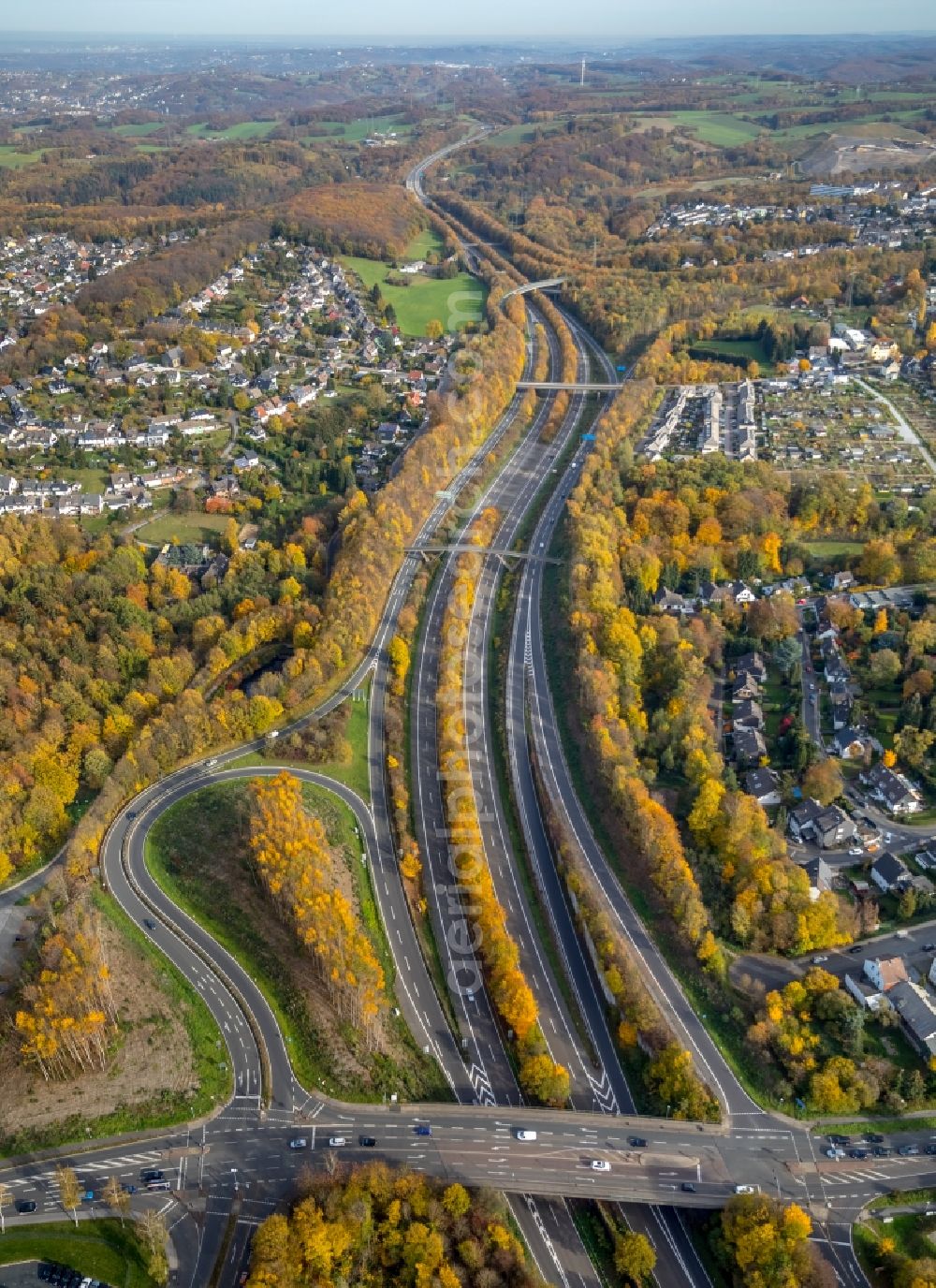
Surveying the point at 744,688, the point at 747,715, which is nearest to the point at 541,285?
the point at 744,688

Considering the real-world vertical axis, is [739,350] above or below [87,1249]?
above

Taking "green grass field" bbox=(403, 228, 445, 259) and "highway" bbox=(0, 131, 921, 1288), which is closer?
"highway" bbox=(0, 131, 921, 1288)

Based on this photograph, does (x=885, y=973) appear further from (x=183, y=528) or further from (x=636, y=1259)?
(x=183, y=528)

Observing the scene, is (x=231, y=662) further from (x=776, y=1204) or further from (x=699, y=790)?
(x=776, y=1204)

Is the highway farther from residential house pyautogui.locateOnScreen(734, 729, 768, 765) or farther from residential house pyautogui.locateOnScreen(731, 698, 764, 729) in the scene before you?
residential house pyautogui.locateOnScreen(731, 698, 764, 729)

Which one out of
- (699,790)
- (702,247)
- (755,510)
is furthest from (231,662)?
(702,247)

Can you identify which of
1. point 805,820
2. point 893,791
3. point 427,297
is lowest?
point 805,820

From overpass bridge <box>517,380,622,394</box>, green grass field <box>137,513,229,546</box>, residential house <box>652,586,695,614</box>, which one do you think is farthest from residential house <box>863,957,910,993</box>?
overpass bridge <box>517,380,622,394</box>
